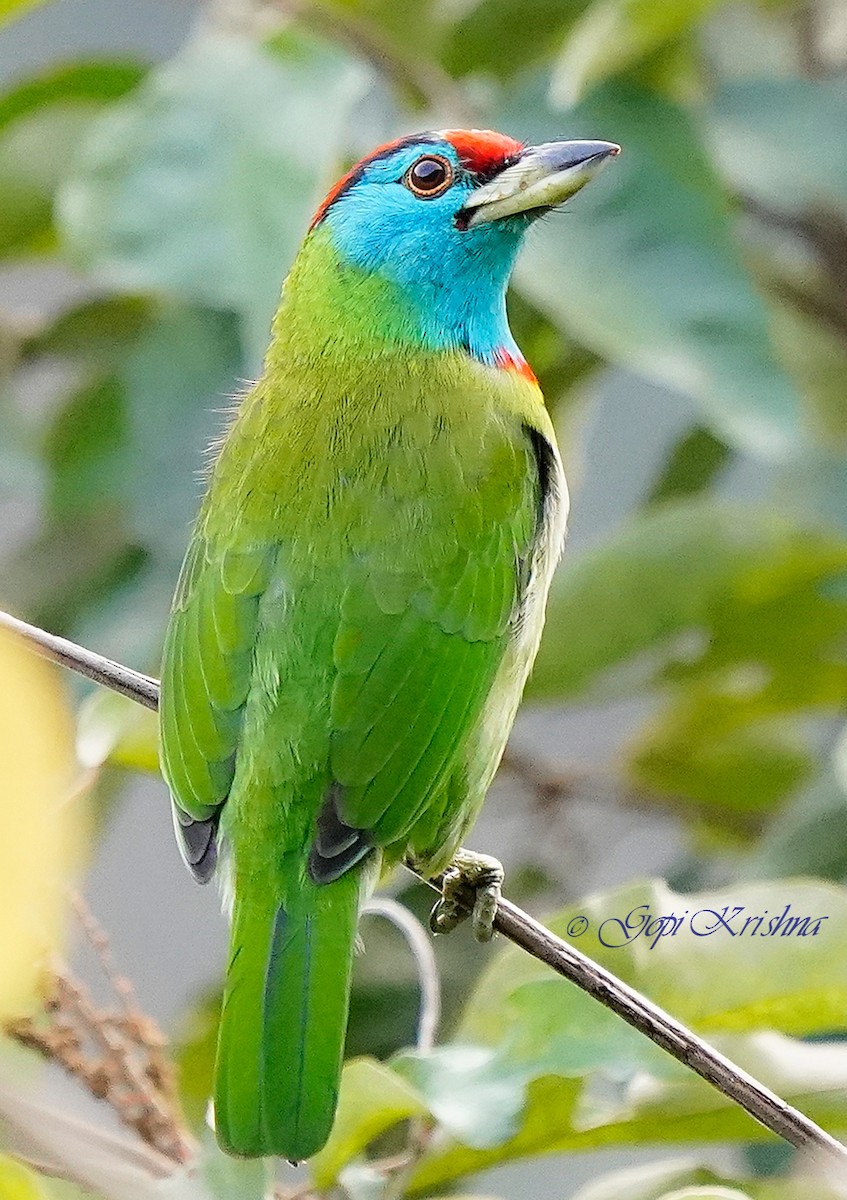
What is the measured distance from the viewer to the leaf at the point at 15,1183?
1365mm

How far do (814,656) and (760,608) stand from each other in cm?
14

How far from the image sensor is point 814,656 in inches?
108

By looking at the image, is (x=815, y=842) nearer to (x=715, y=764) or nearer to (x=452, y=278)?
(x=715, y=764)

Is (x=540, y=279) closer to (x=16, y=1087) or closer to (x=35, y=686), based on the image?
(x=16, y=1087)

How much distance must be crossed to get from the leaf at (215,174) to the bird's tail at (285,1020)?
852 millimetres

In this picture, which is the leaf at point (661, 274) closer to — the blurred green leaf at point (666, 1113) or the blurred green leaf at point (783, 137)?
the blurred green leaf at point (783, 137)

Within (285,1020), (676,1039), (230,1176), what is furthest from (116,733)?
(676,1039)

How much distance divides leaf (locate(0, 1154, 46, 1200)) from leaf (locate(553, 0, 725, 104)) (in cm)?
167

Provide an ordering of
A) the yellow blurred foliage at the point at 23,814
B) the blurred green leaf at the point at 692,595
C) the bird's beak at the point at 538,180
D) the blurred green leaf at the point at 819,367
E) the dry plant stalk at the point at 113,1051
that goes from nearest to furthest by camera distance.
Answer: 1. the yellow blurred foliage at the point at 23,814
2. the dry plant stalk at the point at 113,1051
3. the bird's beak at the point at 538,180
4. the blurred green leaf at the point at 692,595
5. the blurred green leaf at the point at 819,367

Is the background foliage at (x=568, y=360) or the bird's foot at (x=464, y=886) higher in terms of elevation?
the background foliage at (x=568, y=360)

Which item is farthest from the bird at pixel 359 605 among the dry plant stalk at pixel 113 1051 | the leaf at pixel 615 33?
the leaf at pixel 615 33

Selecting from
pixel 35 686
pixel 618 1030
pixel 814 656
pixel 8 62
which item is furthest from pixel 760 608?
pixel 8 62

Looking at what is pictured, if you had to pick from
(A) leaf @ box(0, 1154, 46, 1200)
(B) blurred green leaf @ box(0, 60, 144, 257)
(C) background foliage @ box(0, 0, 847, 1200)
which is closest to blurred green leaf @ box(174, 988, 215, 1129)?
(C) background foliage @ box(0, 0, 847, 1200)

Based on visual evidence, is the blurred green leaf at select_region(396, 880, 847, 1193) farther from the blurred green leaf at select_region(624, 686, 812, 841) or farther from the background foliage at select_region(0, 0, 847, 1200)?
the blurred green leaf at select_region(624, 686, 812, 841)
